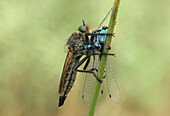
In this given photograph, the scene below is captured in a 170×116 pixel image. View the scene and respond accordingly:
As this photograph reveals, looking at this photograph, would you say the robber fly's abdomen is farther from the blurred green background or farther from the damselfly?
the blurred green background

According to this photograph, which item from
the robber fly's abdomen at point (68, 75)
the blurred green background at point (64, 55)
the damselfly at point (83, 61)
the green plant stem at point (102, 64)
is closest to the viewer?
the green plant stem at point (102, 64)

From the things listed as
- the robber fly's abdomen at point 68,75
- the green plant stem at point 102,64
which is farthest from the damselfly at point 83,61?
the green plant stem at point 102,64

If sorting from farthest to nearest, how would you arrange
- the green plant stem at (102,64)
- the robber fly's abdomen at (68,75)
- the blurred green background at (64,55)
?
the blurred green background at (64,55) → the robber fly's abdomen at (68,75) → the green plant stem at (102,64)

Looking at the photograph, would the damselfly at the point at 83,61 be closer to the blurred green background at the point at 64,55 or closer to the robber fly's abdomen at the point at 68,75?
the robber fly's abdomen at the point at 68,75

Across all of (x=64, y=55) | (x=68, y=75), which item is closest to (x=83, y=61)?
(x=68, y=75)

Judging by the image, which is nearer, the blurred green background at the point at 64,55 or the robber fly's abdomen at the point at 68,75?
the robber fly's abdomen at the point at 68,75

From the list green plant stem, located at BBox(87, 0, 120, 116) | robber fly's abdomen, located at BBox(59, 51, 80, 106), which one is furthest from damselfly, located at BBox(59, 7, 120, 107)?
green plant stem, located at BBox(87, 0, 120, 116)

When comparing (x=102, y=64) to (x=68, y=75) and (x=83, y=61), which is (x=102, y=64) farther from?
(x=68, y=75)
